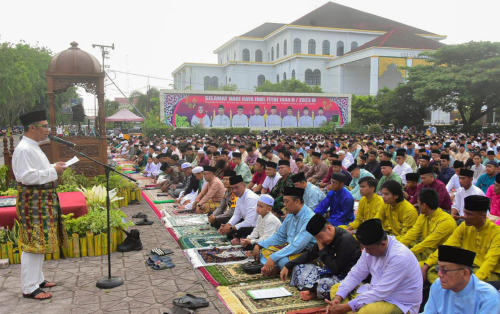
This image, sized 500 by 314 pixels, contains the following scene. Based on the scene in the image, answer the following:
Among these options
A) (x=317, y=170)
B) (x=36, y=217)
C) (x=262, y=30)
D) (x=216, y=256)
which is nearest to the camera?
(x=36, y=217)

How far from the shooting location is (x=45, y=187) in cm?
417

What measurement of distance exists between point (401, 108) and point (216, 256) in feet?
84.2

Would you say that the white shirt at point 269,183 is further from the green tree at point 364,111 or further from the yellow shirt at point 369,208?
the green tree at point 364,111

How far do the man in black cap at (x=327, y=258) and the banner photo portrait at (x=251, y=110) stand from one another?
2307 centimetres

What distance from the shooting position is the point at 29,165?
3.96 meters

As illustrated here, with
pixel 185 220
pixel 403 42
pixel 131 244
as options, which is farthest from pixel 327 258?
pixel 403 42

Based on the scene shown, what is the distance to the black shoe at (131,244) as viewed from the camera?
5.60 meters

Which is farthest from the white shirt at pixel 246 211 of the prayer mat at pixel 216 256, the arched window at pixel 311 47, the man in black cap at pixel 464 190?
the arched window at pixel 311 47

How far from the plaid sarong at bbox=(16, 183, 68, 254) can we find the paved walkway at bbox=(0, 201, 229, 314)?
0.54m

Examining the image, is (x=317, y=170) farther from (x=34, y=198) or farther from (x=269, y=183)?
(x=34, y=198)

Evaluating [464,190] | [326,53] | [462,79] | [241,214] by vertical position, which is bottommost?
[241,214]

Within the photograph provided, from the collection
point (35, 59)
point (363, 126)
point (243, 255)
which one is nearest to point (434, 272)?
point (243, 255)

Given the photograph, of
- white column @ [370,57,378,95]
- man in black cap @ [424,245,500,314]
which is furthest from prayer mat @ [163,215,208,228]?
white column @ [370,57,378,95]

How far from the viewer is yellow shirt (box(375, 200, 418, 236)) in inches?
186
